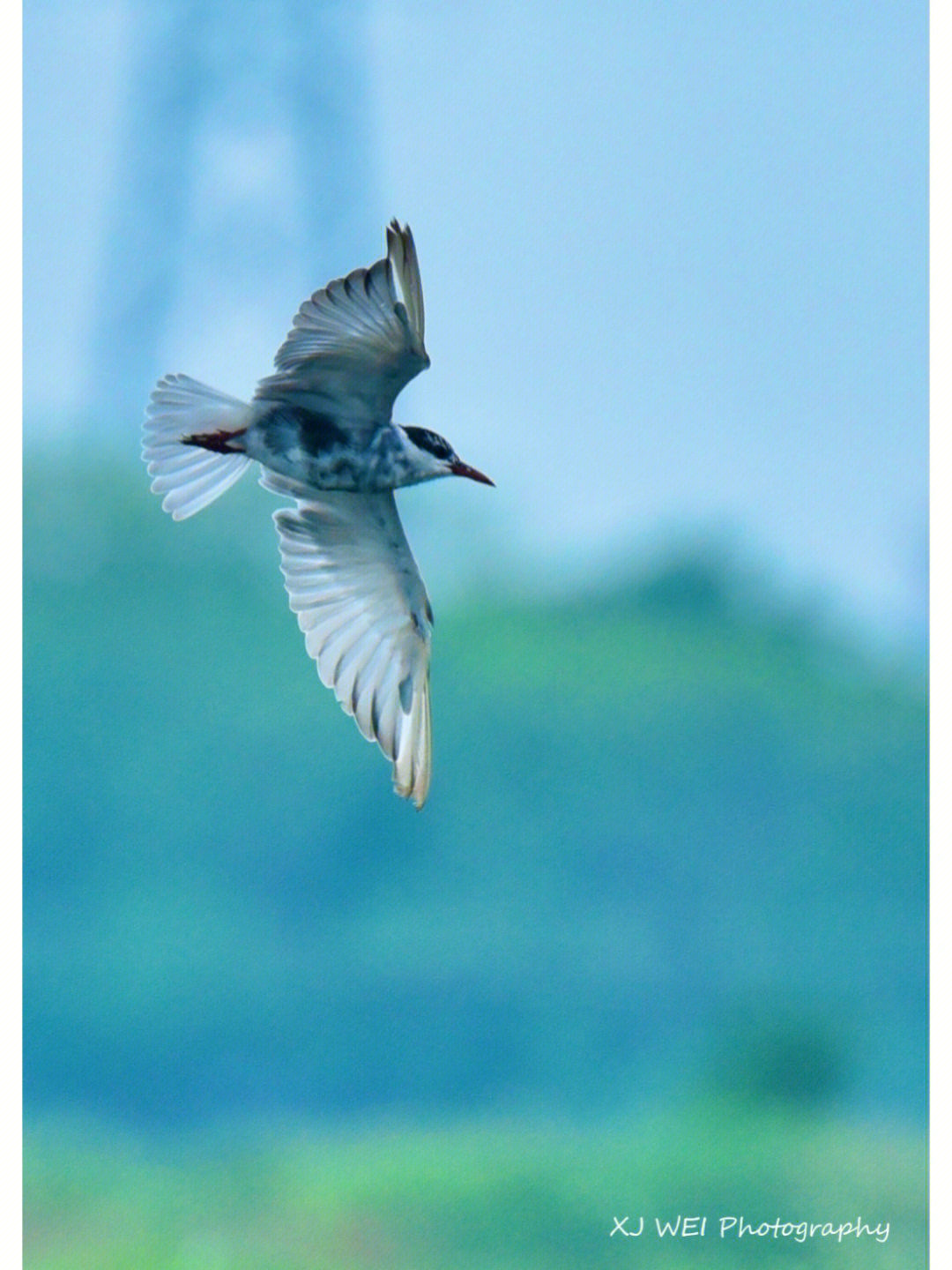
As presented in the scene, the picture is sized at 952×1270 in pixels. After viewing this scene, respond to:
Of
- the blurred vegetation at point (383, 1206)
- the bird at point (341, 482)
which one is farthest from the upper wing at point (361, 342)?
the blurred vegetation at point (383, 1206)

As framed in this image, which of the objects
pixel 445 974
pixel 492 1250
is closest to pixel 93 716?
pixel 445 974

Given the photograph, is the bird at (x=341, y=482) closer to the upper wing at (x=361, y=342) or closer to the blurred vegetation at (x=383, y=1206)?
the upper wing at (x=361, y=342)

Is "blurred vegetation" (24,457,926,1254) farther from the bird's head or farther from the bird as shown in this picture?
the bird's head

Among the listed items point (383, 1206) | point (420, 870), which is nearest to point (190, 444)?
point (420, 870)

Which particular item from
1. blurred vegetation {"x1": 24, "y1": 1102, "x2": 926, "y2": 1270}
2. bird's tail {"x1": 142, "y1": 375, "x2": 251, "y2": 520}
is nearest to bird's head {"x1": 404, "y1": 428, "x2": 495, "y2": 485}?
bird's tail {"x1": 142, "y1": 375, "x2": 251, "y2": 520}

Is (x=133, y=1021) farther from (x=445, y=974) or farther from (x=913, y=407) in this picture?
(x=913, y=407)

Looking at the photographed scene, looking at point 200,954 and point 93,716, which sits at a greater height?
point 93,716

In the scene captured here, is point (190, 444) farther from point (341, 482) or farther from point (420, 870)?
point (420, 870)
